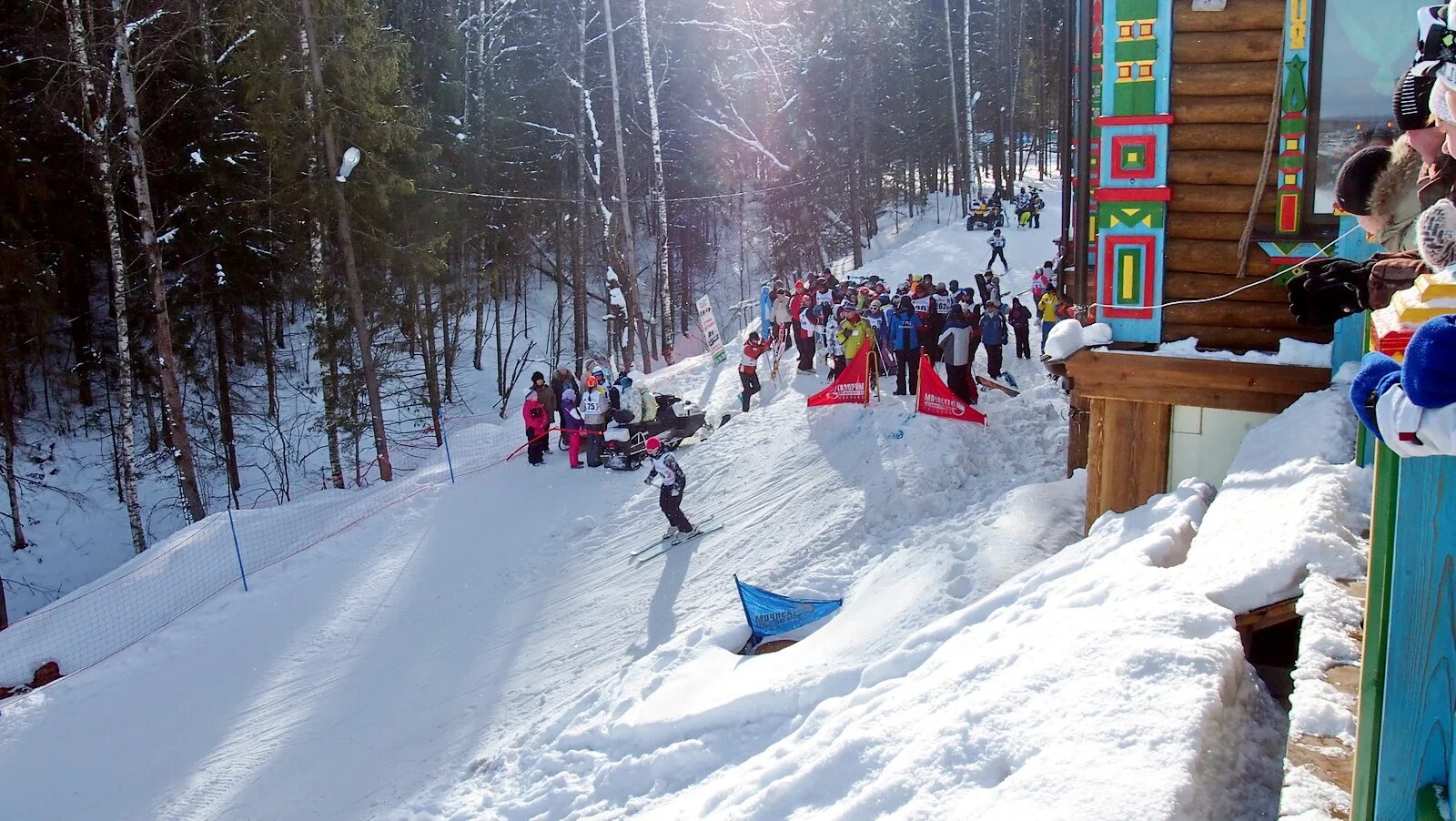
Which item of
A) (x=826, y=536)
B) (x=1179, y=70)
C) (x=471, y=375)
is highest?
(x=1179, y=70)

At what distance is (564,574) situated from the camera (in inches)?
484

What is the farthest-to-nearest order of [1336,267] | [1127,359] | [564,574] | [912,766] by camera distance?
[564,574], [1127,359], [912,766], [1336,267]

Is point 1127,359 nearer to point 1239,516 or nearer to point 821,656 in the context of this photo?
point 1239,516

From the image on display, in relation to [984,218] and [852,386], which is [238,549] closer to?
[852,386]

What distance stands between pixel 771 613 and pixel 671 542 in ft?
11.0

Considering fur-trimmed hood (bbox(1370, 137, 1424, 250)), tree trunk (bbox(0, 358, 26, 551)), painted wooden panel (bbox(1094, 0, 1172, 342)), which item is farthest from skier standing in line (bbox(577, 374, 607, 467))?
tree trunk (bbox(0, 358, 26, 551))

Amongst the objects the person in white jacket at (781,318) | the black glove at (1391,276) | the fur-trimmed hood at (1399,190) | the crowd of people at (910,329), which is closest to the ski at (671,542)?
the crowd of people at (910,329)

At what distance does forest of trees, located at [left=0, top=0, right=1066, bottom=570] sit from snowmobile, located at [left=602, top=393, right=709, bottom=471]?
600cm

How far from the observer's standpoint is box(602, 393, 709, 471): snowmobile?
50.3ft

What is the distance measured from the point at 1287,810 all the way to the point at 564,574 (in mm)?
9853

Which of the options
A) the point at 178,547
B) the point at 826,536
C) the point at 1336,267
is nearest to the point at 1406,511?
the point at 1336,267

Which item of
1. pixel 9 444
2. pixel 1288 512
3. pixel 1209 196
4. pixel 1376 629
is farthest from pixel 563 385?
pixel 1376 629

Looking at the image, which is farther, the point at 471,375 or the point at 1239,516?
the point at 471,375

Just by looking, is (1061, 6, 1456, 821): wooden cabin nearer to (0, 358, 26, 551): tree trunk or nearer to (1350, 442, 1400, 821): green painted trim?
(1350, 442, 1400, 821): green painted trim
